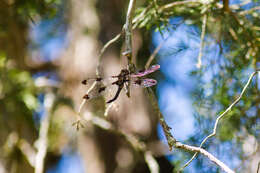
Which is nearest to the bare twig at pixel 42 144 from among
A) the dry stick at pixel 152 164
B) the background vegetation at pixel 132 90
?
the background vegetation at pixel 132 90

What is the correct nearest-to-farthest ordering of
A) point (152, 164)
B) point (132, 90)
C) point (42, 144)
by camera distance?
1. point (152, 164)
2. point (42, 144)
3. point (132, 90)

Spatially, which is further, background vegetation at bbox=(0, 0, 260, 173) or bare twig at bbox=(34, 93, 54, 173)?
bare twig at bbox=(34, 93, 54, 173)

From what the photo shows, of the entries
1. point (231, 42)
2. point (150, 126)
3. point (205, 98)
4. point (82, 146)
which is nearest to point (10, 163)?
point (82, 146)

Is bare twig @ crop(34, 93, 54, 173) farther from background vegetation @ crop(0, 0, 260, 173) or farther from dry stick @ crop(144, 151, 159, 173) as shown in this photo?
dry stick @ crop(144, 151, 159, 173)

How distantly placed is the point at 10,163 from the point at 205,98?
1168mm

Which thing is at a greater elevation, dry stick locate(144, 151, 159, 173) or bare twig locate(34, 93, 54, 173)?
bare twig locate(34, 93, 54, 173)

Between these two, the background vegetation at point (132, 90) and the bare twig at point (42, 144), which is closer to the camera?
the background vegetation at point (132, 90)

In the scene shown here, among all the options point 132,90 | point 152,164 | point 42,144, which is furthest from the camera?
point 132,90

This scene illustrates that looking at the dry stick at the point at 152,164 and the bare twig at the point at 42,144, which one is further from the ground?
the bare twig at the point at 42,144

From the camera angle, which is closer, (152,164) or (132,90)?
(152,164)

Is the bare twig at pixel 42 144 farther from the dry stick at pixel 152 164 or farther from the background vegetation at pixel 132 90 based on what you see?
the dry stick at pixel 152 164

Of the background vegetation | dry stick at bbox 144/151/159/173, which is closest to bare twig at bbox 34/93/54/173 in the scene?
the background vegetation

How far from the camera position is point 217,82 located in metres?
0.92

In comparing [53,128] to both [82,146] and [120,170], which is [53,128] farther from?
[120,170]
